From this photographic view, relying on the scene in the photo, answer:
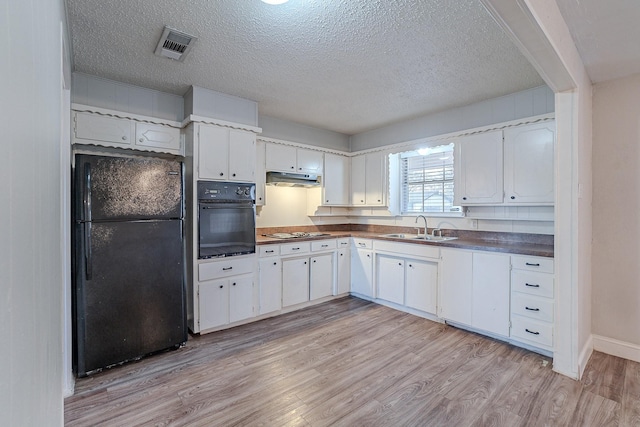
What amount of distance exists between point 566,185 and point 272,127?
3115 mm

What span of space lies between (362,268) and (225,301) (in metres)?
1.82

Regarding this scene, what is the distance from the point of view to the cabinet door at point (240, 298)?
10.3 ft

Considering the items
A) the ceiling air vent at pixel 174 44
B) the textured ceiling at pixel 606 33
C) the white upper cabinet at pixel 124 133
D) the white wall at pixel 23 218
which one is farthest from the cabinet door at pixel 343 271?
the white wall at pixel 23 218

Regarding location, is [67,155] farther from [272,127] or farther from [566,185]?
[566,185]

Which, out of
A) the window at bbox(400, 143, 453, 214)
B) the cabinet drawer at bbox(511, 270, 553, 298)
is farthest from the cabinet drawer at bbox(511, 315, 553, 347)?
the window at bbox(400, 143, 453, 214)

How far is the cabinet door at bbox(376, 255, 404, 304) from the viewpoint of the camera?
361 cm

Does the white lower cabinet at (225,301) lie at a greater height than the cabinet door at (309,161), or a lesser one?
lesser

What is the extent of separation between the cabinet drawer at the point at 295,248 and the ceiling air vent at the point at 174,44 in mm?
2115

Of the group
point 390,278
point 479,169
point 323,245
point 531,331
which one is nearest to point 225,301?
point 323,245

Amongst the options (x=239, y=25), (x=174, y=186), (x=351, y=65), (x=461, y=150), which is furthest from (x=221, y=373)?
(x=461, y=150)

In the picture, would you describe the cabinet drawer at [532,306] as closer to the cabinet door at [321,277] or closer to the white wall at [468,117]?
the white wall at [468,117]

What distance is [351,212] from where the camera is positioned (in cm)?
485

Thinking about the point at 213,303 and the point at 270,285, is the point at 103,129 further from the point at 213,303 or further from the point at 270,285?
the point at 270,285

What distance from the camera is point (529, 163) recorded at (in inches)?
115
